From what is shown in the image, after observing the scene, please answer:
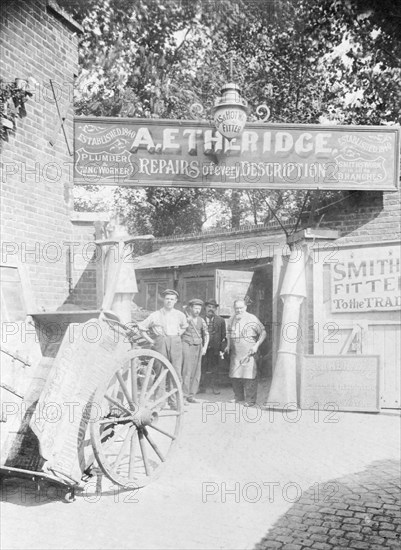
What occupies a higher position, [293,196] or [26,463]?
[293,196]

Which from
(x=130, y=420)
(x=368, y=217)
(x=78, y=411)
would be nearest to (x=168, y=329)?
(x=130, y=420)

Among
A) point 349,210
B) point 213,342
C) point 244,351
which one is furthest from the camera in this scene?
point 213,342

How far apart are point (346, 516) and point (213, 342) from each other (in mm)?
5330

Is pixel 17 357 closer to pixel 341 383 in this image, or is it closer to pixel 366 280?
pixel 341 383

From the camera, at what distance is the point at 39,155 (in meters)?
7.52

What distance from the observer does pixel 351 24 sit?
12680mm

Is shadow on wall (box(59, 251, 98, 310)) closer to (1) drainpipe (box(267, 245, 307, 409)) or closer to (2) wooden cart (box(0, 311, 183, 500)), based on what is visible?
(2) wooden cart (box(0, 311, 183, 500))

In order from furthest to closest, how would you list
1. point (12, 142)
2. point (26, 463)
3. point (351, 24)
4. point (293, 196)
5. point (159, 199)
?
point (293, 196)
point (159, 199)
point (351, 24)
point (12, 142)
point (26, 463)

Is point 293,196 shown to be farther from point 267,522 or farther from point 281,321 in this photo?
point 267,522

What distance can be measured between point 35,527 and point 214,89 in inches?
512

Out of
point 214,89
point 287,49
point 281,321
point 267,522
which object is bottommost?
point 267,522

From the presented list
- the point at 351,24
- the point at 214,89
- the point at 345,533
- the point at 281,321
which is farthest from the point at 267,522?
the point at 214,89

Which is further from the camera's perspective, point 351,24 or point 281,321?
point 351,24

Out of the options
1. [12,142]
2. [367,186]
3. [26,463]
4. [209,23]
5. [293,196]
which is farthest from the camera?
[293,196]
